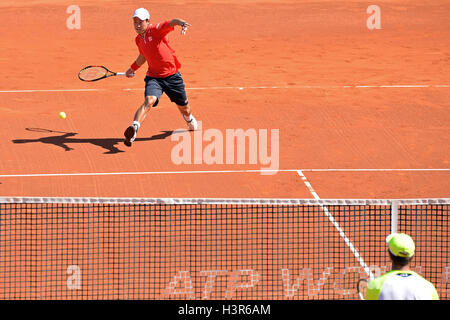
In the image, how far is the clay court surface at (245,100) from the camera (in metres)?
12.1

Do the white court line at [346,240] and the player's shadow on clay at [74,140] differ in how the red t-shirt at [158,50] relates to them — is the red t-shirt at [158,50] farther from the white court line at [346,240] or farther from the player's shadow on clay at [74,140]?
the white court line at [346,240]

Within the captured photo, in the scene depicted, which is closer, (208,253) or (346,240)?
(208,253)

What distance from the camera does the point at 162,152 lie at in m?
13.3

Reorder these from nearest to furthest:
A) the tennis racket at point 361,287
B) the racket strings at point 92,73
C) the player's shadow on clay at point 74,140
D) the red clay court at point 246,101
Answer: the tennis racket at point 361,287 < the red clay court at point 246,101 < the player's shadow on clay at point 74,140 < the racket strings at point 92,73

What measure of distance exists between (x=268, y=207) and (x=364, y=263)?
192 cm

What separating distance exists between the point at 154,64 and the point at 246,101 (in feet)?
12.1

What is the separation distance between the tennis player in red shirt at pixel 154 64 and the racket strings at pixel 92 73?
3.49ft

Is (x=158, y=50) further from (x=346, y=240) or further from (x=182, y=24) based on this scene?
(x=346, y=240)

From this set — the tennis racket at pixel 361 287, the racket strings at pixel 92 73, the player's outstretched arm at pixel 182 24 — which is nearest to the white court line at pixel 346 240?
the tennis racket at pixel 361 287

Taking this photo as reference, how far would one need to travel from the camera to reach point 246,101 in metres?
16.6

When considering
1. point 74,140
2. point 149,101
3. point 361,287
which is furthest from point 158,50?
point 361,287
